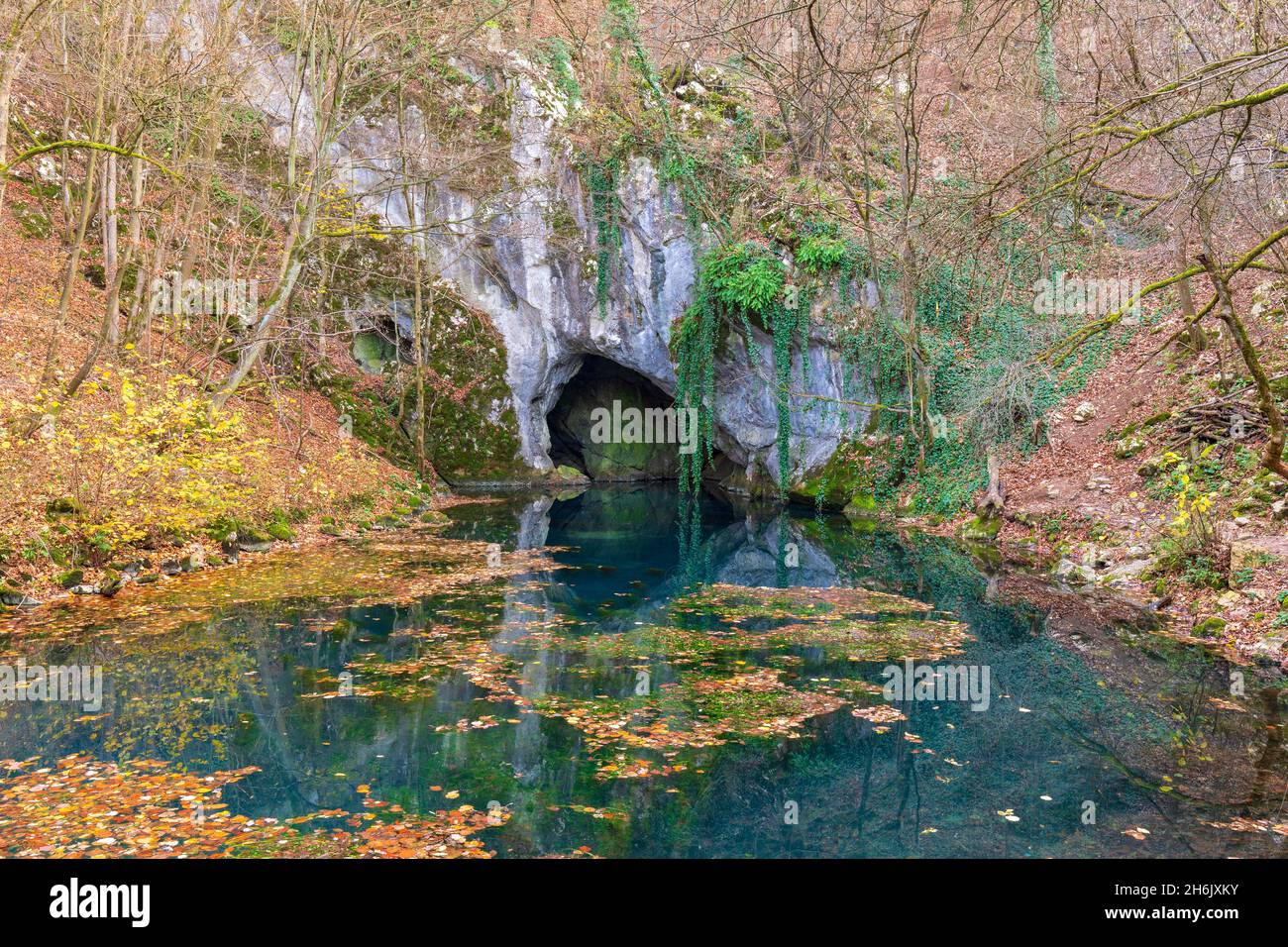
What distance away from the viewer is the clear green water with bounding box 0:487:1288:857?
485 cm

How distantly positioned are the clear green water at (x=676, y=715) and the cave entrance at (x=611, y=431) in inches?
623

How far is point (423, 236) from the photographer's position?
21109 mm

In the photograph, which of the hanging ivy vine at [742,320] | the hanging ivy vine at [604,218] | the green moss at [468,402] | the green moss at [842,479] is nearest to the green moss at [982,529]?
the green moss at [842,479]

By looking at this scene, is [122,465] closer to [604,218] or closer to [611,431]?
[604,218]

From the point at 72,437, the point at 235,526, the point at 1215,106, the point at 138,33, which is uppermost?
the point at 138,33

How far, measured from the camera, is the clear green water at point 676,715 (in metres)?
4.85

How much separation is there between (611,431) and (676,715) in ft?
69.6

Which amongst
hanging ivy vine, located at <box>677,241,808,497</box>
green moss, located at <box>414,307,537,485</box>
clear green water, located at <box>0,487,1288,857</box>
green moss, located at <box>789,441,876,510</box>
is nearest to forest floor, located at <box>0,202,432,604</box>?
clear green water, located at <box>0,487,1288,857</box>

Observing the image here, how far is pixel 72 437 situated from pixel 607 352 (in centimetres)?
1496

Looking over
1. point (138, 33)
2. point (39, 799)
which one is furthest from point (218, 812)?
point (138, 33)

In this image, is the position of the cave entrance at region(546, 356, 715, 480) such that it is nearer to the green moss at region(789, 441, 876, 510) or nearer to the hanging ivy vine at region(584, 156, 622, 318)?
the hanging ivy vine at region(584, 156, 622, 318)

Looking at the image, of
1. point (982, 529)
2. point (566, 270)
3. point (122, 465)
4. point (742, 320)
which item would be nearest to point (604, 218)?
point (566, 270)
